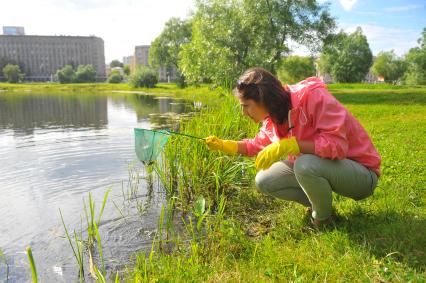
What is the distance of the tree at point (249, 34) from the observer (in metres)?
19.9

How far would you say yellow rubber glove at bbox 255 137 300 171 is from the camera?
7.77 ft

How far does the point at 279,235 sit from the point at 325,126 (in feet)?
3.10

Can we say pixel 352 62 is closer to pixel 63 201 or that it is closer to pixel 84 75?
pixel 63 201

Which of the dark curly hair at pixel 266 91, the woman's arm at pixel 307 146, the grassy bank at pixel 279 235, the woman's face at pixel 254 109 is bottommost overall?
the grassy bank at pixel 279 235

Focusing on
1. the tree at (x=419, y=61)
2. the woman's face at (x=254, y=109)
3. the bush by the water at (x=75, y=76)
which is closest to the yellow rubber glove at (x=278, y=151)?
the woman's face at (x=254, y=109)

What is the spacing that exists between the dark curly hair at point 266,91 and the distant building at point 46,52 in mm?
120182

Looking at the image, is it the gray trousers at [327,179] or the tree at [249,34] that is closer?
the gray trousers at [327,179]

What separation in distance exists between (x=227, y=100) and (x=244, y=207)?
189 cm

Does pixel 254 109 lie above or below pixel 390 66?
below

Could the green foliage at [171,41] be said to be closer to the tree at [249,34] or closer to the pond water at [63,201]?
the tree at [249,34]

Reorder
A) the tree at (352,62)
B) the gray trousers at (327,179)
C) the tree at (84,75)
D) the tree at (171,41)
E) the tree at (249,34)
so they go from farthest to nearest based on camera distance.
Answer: the tree at (84,75) → the tree at (171,41) → the tree at (352,62) → the tree at (249,34) → the gray trousers at (327,179)

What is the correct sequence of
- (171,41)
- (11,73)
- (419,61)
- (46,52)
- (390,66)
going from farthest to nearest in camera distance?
(46,52) → (11,73) → (390,66) → (171,41) → (419,61)

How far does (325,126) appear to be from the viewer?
2275mm

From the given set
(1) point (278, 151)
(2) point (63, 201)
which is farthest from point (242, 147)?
(2) point (63, 201)
